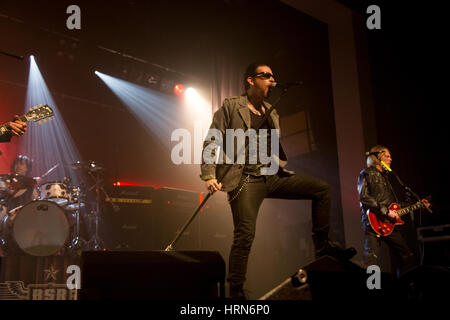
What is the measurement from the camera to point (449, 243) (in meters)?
5.88

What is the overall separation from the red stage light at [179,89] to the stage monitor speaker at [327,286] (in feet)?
24.3

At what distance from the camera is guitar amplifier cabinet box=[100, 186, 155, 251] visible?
6527 mm

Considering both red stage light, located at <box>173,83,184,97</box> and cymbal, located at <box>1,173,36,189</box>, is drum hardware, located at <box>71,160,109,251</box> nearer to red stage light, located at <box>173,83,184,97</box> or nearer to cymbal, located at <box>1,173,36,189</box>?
cymbal, located at <box>1,173,36,189</box>

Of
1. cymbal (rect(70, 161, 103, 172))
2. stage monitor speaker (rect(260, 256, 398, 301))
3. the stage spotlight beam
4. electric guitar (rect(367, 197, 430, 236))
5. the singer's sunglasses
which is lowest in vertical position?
stage monitor speaker (rect(260, 256, 398, 301))

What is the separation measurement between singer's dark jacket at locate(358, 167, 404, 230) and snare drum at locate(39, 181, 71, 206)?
4.34 metres

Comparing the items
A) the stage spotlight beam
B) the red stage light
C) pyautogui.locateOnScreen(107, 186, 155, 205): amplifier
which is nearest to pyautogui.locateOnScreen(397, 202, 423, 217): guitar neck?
pyautogui.locateOnScreen(107, 186, 155, 205): amplifier

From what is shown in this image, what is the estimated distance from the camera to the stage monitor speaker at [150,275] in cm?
231

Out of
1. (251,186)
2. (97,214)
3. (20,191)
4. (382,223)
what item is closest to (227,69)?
(97,214)

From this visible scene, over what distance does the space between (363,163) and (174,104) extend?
488cm

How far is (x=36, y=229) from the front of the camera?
16.6 ft

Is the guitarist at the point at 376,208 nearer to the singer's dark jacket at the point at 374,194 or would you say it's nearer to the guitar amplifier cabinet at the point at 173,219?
the singer's dark jacket at the point at 374,194

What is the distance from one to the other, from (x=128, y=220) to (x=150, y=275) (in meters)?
4.39

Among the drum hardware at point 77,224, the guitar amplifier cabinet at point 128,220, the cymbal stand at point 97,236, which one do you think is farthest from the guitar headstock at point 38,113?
the guitar amplifier cabinet at point 128,220

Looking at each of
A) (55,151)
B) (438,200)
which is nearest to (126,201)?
(55,151)
